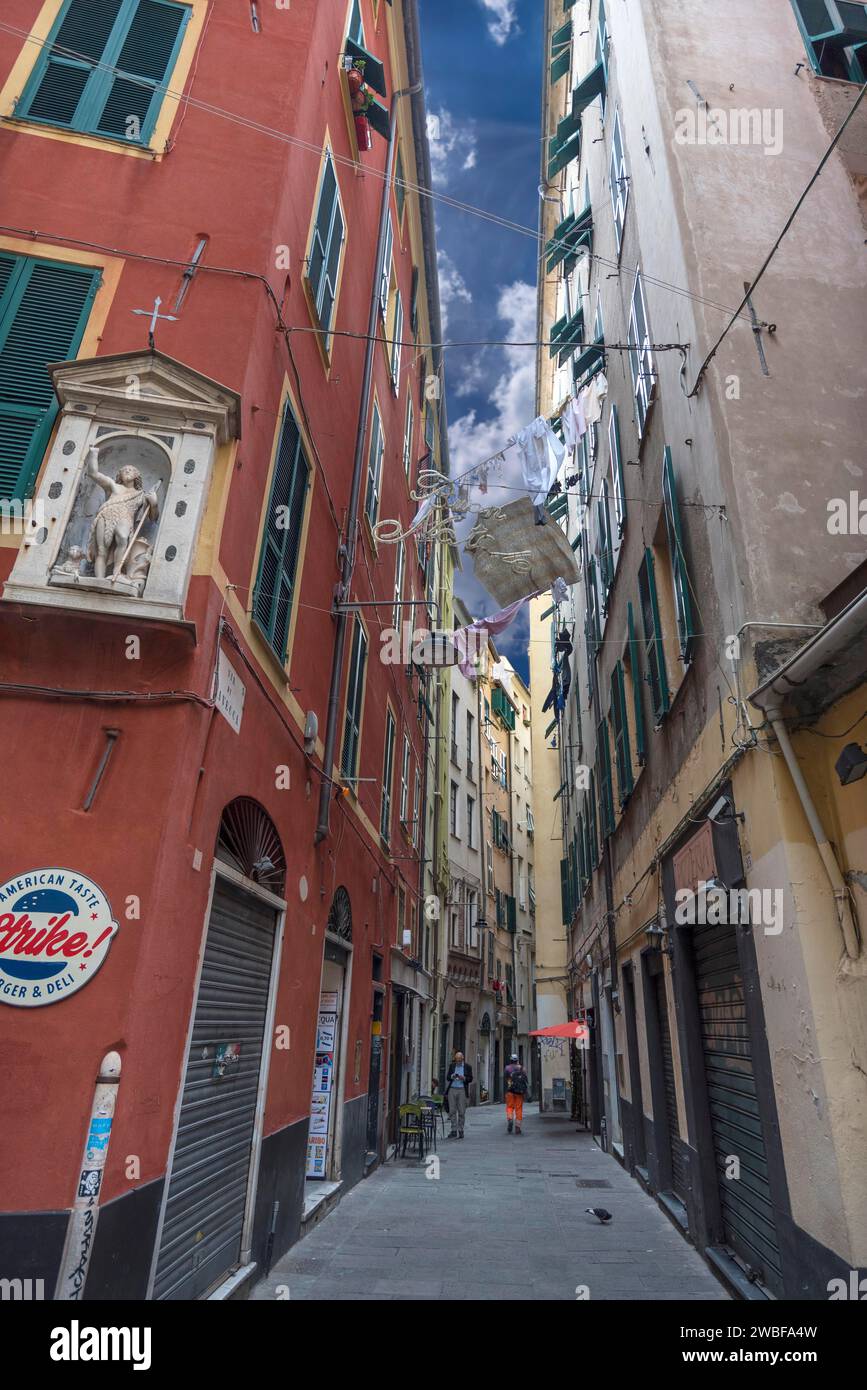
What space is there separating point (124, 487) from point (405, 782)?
1199 centimetres

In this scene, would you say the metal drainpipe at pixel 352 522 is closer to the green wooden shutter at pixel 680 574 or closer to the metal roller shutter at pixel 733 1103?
the green wooden shutter at pixel 680 574

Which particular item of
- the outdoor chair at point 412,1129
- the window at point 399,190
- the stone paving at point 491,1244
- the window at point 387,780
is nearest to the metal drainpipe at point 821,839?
the stone paving at point 491,1244

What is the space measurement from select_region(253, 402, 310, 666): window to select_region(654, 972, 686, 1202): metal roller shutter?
20.4 ft

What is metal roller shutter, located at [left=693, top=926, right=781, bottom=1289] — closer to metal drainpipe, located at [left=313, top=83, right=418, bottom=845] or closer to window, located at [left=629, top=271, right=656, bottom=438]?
metal drainpipe, located at [left=313, top=83, right=418, bottom=845]

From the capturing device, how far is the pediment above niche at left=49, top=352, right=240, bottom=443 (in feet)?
17.2

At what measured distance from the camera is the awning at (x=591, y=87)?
13383 millimetres

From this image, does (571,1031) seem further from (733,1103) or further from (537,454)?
(537,454)

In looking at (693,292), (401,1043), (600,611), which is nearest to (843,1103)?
(693,292)

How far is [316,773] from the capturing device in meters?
8.24

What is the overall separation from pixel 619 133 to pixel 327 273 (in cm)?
614

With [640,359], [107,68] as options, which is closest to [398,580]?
[640,359]

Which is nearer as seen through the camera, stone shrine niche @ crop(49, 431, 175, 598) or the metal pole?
the metal pole

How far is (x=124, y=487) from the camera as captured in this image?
5102 mm

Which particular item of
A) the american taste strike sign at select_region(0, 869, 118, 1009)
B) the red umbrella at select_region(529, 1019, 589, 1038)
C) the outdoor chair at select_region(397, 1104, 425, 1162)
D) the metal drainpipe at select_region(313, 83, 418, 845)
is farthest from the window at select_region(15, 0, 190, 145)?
the red umbrella at select_region(529, 1019, 589, 1038)
